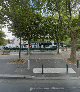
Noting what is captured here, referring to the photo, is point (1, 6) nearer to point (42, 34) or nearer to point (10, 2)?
point (10, 2)

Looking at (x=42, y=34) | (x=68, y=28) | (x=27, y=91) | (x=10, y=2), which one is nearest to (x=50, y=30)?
(x=42, y=34)

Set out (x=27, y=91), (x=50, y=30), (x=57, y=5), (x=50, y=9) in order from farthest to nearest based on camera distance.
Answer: (x=50, y=30) < (x=50, y=9) < (x=57, y=5) < (x=27, y=91)

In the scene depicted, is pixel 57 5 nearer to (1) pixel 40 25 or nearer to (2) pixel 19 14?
(2) pixel 19 14

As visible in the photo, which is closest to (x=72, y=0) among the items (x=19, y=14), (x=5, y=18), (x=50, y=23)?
(x=19, y=14)

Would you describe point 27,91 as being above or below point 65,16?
below

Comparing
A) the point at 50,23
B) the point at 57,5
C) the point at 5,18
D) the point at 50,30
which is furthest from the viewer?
the point at 50,30

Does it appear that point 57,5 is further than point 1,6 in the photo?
No

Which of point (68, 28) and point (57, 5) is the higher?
point (57, 5)

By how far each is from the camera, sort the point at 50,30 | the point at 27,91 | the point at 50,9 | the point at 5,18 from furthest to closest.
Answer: the point at 50,30 → the point at 5,18 → the point at 50,9 → the point at 27,91

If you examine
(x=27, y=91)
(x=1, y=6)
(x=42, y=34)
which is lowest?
(x=27, y=91)

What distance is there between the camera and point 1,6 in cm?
2214

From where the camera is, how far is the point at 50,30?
36188 millimetres

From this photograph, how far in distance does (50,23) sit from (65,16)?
35.1 feet

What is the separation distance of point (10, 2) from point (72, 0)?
261 inches
